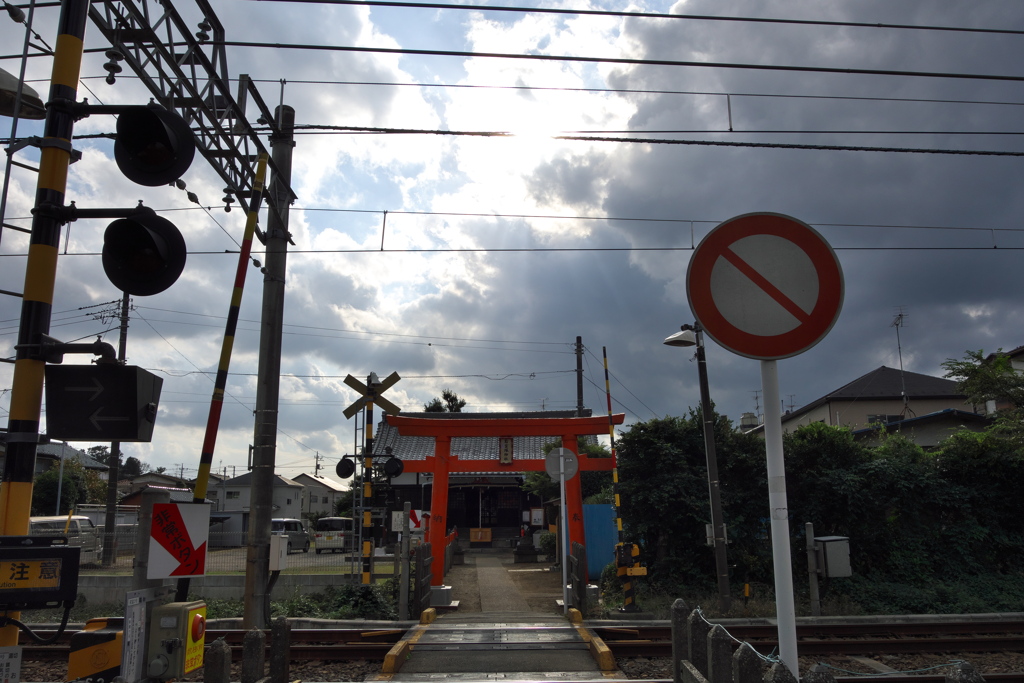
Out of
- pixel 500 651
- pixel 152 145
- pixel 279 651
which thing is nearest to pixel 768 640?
pixel 500 651

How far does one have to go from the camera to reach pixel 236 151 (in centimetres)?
938

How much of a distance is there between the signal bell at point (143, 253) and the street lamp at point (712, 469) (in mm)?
9508

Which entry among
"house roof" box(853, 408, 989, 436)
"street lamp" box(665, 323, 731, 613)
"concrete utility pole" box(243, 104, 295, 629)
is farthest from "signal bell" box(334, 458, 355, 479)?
"house roof" box(853, 408, 989, 436)

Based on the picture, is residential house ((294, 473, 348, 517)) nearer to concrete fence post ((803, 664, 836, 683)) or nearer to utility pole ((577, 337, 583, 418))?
utility pole ((577, 337, 583, 418))

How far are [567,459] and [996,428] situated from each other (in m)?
12.0

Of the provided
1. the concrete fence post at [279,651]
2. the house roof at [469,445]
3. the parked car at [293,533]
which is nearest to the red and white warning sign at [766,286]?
the concrete fence post at [279,651]

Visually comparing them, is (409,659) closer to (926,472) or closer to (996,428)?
(926,472)

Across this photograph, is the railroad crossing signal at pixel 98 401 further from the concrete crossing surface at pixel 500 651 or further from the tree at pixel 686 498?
the tree at pixel 686 498

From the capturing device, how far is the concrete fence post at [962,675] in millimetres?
2803

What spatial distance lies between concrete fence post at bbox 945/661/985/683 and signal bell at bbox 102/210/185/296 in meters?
4.83

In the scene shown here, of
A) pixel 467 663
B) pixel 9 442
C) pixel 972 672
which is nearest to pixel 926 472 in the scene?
pixel 467 663

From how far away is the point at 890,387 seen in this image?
4066 cm

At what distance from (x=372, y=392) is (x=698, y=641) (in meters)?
9.43

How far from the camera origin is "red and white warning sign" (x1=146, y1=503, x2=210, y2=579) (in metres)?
4.36
